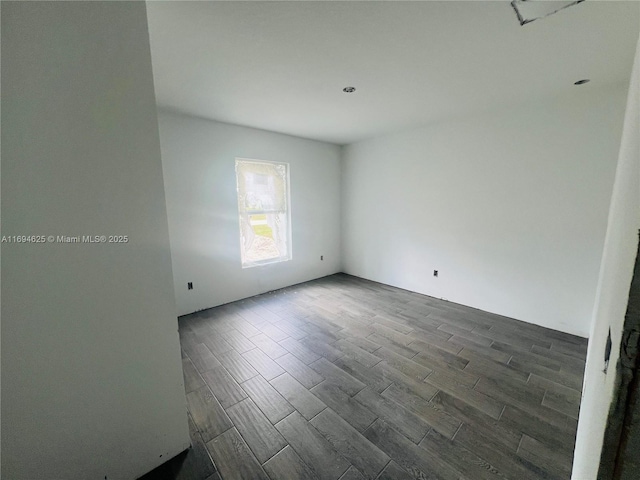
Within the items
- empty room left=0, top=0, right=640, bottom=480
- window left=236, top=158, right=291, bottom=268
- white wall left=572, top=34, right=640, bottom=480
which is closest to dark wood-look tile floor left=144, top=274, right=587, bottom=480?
empty room left=0, top=0, right=640, bottom=480

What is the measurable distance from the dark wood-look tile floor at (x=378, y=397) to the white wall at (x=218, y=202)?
58 centimetres

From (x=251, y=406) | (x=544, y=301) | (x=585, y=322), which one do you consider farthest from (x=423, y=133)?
(x=251, y=406)

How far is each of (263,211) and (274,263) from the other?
34.0 inches

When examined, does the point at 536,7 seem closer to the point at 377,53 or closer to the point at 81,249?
the point at 377,53

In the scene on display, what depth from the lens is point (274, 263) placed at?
13.1 feet

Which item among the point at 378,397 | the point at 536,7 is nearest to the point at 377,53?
the point at 536,7

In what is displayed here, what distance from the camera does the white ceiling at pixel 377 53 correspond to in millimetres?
1394


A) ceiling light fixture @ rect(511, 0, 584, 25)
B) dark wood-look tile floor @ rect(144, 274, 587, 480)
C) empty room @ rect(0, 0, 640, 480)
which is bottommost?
dark wood-look tile floor @ rect(144, 274, 587, 480)

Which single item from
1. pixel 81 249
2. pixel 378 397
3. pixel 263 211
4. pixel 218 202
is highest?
pixel 218 202

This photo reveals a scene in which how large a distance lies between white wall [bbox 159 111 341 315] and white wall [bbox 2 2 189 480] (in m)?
1.98

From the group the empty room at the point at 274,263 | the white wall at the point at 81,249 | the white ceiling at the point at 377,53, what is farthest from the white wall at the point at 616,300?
the white wall at the point at 81,249

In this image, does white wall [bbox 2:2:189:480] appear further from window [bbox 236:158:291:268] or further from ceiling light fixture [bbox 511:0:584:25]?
window [bbox 236:158:291:268]

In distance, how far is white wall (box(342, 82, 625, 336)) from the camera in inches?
95.0

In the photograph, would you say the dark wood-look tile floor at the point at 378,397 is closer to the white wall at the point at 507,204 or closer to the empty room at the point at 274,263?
the empty room at the point at 274,263
